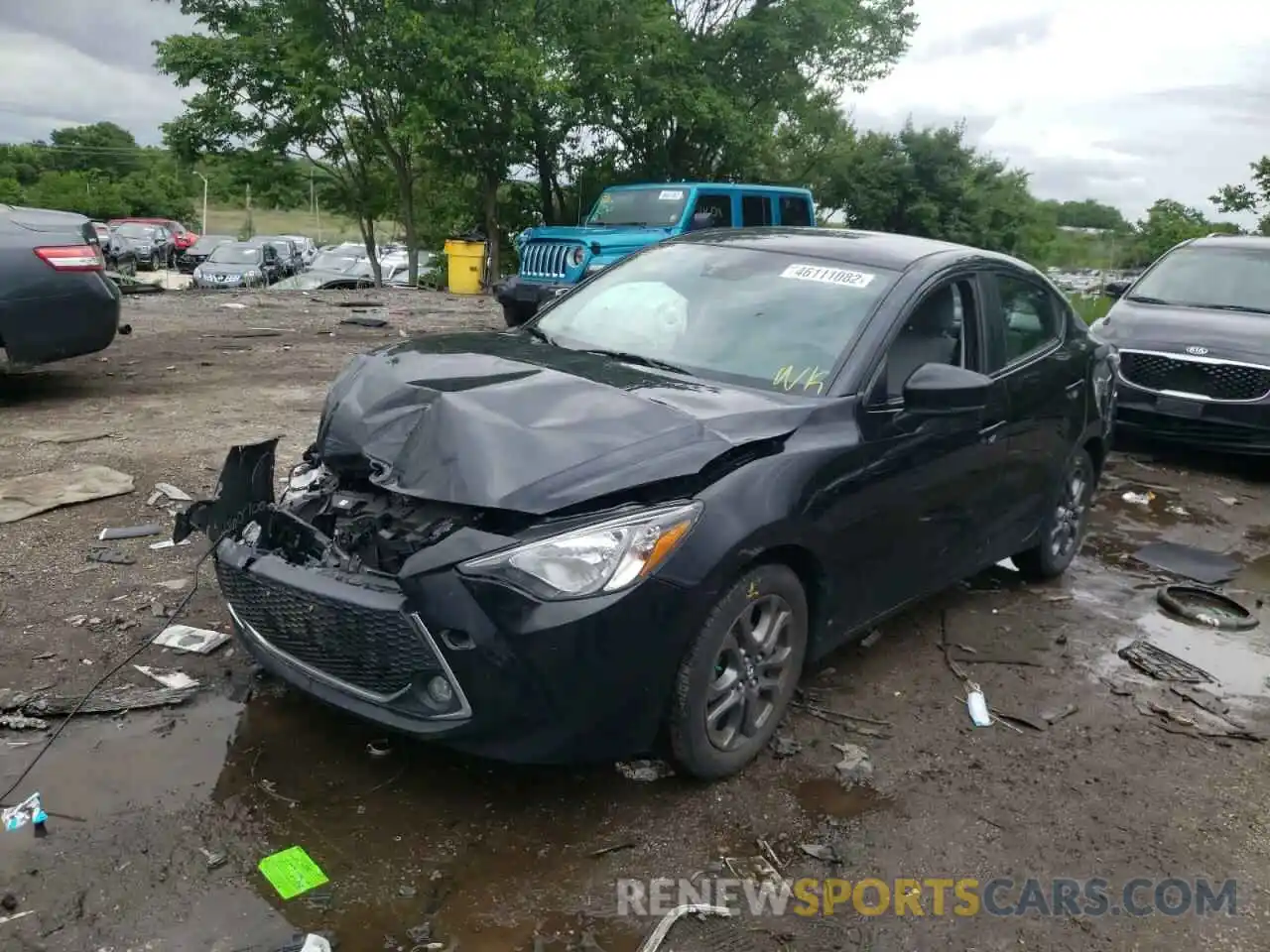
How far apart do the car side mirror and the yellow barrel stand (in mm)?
18212

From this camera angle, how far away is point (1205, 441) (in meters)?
7.93

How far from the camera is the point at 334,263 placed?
2597 cm

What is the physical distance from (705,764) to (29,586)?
3.15 meters

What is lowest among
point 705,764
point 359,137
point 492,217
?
point 705,764

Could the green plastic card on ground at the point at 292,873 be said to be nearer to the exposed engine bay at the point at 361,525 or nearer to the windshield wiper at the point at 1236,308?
the exposed engine bay at the point at 361,525

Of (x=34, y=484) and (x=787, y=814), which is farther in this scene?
(x=34, y=484)

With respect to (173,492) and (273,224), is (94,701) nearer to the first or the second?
(173,492)

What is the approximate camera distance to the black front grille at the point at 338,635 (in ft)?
9.14

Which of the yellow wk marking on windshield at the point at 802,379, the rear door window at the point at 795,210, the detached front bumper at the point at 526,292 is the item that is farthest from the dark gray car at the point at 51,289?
the rear door window at the point at 795,210

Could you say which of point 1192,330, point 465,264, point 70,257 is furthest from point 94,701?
point 465,264

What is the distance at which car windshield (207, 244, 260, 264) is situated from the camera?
23.4 meters

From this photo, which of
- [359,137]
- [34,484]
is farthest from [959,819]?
[359,137]

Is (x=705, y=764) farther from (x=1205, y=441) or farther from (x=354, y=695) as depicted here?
(x=1205, y=441)

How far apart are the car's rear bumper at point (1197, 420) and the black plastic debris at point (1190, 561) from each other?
1.66 metres
